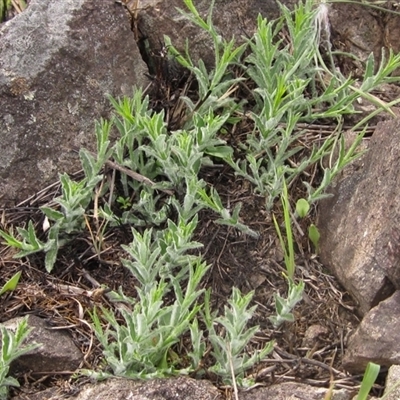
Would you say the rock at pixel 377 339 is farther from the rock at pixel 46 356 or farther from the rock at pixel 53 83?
the rock at pixel 53 83

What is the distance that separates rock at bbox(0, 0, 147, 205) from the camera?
2658 millimetres

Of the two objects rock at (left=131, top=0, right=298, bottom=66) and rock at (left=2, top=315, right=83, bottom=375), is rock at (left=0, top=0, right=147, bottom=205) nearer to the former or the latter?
rock at (left=131, top=0, right=298, bottom=66)

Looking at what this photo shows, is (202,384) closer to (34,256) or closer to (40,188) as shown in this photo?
(34,256)

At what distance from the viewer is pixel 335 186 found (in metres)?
2.63

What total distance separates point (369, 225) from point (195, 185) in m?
0.61

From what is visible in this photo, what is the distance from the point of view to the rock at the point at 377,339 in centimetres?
213

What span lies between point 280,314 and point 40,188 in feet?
3.37

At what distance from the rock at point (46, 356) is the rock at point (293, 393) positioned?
0.56 m

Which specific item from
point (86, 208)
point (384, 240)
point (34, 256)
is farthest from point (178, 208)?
point (384, 240)

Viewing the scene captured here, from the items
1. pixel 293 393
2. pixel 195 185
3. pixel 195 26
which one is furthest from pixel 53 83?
pixel 293 393

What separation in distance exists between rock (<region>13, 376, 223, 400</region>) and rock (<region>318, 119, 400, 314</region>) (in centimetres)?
63

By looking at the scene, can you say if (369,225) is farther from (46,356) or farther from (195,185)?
(46,356)

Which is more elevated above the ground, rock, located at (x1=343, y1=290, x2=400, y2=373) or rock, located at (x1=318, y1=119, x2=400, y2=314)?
rock, located at (x1=318, y1=119, x2=400, y2=314)

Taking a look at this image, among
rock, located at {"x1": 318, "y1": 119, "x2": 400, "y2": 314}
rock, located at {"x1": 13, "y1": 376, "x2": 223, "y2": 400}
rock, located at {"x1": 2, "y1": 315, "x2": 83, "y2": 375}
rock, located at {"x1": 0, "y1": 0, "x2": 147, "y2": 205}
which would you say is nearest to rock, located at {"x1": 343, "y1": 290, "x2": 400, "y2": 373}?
rock, located at {"x1": 318, "y1": 119, "x2": 400, "y2": 314}
